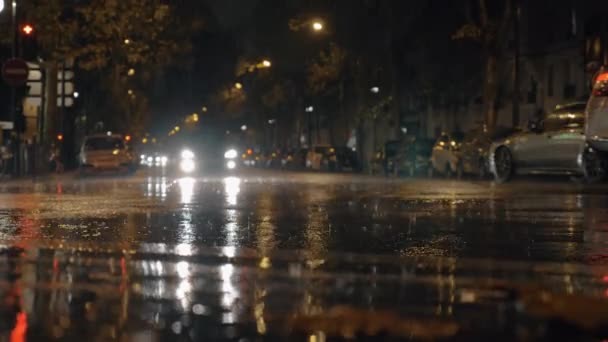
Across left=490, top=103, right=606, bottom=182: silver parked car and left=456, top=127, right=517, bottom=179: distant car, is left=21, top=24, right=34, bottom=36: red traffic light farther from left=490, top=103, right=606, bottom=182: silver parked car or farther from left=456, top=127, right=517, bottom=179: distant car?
left=490, top=103, right=606, bottom=182: silver parked car

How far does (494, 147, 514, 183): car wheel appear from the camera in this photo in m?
28.1

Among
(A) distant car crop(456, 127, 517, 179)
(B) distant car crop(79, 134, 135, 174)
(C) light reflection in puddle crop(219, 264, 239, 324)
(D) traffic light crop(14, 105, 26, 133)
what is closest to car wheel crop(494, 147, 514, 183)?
(A) distant car crop(456, 127, 517, 179)

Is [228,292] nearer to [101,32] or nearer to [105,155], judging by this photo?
[101,32]

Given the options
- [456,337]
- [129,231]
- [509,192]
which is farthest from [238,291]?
[509,192]

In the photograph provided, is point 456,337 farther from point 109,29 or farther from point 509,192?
point 109,29

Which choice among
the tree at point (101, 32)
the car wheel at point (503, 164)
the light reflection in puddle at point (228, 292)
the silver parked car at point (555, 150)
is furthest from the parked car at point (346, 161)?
the light reflection in puddle at point (228, 292)

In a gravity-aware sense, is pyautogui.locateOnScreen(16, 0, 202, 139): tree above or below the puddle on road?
above

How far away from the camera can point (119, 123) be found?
82.6 meters

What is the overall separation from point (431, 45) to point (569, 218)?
141 ft

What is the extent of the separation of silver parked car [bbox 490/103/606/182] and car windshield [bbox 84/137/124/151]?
22484mm

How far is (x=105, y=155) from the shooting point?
46.5 m

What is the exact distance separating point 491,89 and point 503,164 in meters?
14.5

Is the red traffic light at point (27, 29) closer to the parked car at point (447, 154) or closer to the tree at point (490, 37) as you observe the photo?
the parked car at point (447, 154)

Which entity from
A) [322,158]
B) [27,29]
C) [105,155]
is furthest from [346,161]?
[27,29]
